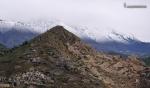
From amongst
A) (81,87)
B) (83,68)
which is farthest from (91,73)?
(81,87)

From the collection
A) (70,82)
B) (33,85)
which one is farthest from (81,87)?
(33,85)

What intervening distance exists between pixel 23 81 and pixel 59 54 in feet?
65.1

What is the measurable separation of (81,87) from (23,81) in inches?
758

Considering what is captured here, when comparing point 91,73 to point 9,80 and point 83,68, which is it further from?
point 9,80

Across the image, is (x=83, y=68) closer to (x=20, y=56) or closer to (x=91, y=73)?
(x=91, y=73)

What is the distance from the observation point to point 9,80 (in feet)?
604

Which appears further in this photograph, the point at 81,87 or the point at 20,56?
the point at 20,56

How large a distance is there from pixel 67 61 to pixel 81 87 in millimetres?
15502

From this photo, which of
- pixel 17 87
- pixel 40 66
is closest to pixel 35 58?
pixel 40 66

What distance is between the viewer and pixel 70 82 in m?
187

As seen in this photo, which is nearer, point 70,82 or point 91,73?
point 70,82

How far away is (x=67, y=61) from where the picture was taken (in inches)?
7761

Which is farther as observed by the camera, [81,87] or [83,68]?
[83,68]

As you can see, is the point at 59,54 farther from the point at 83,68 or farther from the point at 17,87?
the point at 17,87
